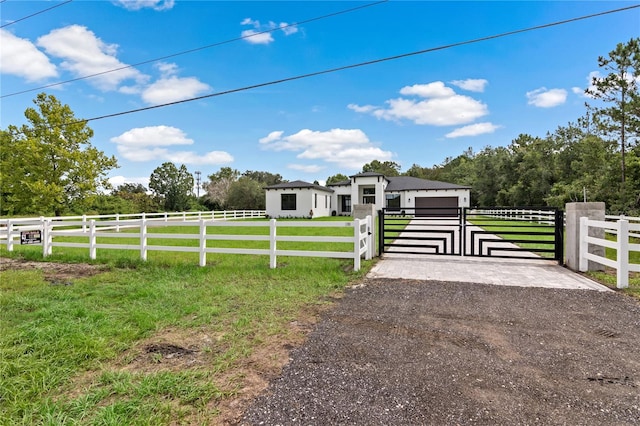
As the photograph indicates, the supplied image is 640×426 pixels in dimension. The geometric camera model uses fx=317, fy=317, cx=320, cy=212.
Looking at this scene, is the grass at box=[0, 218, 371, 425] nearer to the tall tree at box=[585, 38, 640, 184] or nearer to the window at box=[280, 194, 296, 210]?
the tall tree at box=[585, 38, 640, 184]

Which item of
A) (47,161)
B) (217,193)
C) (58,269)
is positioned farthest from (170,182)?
(58,269)

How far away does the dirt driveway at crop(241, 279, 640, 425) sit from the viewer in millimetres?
2104

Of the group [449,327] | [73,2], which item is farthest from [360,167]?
[449,327]

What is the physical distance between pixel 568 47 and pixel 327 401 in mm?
12433

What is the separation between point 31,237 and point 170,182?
45095 mm

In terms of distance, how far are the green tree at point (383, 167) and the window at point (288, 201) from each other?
3559 centimetres

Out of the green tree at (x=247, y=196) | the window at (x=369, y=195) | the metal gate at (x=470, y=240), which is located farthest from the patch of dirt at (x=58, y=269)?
the green tree at (x=247, y=196)

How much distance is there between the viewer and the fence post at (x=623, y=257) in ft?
17.3

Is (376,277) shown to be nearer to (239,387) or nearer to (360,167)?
(239,387)

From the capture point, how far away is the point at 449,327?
3.66 metres

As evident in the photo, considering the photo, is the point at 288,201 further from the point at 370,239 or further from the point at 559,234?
the point at 559,234

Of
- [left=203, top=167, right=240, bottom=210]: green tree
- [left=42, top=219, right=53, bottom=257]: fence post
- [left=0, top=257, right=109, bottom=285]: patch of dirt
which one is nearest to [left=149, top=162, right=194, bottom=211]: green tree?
[left=203, top=167, right=240, bottom=210]: green tree

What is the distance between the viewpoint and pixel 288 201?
30.3 metres

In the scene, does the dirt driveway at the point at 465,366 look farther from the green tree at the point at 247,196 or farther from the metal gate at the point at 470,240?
the green tree at the point at 247,196
